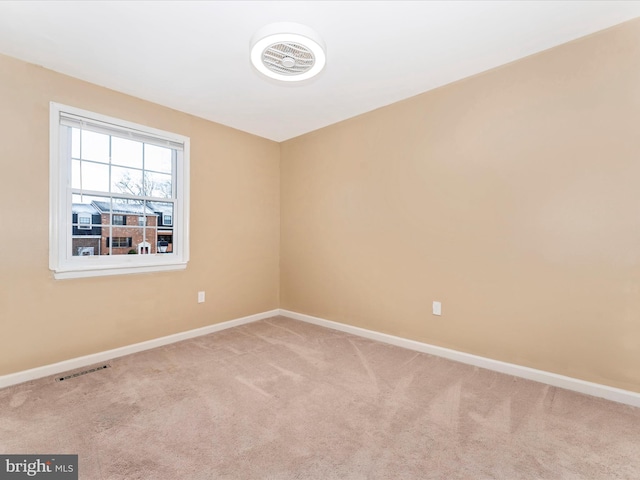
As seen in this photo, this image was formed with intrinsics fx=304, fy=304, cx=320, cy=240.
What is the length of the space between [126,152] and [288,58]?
1.91 m

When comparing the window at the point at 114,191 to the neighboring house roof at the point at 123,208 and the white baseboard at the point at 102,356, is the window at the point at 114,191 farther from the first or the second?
the white baseboard at the point at 102,356

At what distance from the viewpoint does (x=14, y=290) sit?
2264mm

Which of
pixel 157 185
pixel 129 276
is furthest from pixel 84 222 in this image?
pixel 157 185

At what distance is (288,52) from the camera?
6.32 feet

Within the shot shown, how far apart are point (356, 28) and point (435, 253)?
1888 millimetres

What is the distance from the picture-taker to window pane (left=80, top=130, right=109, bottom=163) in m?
2.64

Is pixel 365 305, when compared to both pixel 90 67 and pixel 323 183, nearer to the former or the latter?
pixel 323 183

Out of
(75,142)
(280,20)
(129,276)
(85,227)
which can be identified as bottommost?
(129,276)

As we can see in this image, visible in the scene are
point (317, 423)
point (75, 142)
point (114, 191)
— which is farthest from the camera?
point (114, 191)

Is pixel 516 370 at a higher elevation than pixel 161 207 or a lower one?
lower

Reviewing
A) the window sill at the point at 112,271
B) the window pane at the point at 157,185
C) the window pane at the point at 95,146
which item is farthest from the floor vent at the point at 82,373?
the window pane at the point at 95,146

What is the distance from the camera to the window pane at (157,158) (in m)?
3.04

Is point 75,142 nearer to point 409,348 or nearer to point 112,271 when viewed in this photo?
point 112,271

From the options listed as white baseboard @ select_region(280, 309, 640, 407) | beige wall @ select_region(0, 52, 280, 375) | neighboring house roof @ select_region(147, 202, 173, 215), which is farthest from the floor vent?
white baseboard @ select_region(280, 309, 640, 407)
